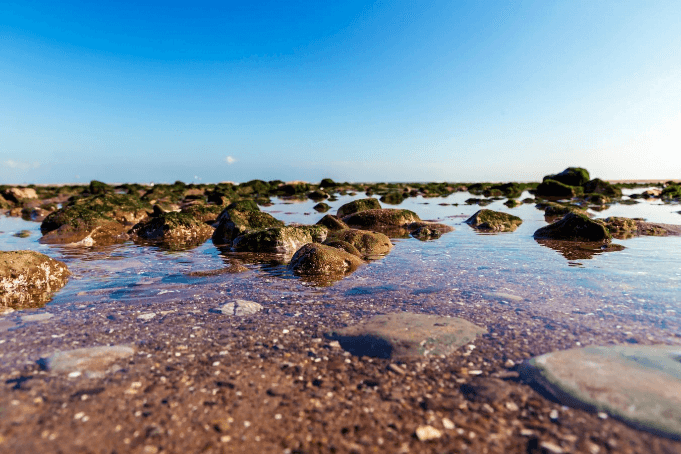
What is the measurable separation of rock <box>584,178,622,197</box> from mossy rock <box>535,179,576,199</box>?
3.59m

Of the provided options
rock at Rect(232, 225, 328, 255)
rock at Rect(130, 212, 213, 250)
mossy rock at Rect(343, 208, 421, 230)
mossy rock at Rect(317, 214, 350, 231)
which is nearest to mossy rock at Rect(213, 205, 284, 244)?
rock at Rect(130, 212, 213, 250)

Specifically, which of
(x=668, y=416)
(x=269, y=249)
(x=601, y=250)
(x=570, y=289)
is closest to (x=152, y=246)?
(x=269, y=249)

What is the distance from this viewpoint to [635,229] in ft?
46.9

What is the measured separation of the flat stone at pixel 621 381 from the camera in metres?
3.06

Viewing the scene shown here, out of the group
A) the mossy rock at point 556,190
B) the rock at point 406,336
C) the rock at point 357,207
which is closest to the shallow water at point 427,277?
the rock at point 406,336

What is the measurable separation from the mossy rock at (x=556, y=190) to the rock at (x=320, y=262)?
143 feet

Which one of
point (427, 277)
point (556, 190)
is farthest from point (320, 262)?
point (556, 190)

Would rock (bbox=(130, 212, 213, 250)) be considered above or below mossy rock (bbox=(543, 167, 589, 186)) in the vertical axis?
below

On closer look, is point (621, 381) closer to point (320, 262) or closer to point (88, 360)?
point (88, 360)

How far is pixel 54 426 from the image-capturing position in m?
2.96

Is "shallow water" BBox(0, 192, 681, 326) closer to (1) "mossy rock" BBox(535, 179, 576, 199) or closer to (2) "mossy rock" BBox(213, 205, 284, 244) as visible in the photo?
(2) "mossy rock" BBox(213, 205, 284, 244)

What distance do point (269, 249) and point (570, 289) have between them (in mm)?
7699

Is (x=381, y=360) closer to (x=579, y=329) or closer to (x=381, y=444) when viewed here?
(x=381, y=444)

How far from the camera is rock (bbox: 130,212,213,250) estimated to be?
45.1ft
